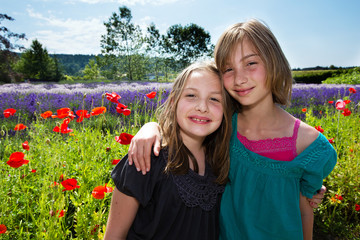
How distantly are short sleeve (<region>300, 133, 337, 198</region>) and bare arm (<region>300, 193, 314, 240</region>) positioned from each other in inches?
4.3

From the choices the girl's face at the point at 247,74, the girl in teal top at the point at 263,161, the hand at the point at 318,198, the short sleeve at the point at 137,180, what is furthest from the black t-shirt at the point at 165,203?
the hand at the point at 318,198

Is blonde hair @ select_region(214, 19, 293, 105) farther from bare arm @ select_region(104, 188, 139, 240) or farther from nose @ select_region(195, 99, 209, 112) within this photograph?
bare arm @ select_region(104, 188, 139, 240)

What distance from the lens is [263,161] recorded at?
1.56 meters

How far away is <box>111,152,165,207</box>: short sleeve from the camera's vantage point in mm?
1231

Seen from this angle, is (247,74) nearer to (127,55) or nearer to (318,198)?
(318,198)

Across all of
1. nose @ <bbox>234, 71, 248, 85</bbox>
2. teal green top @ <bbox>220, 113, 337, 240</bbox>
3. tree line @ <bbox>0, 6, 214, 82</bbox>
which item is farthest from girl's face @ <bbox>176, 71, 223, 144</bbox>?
tree line @ <bbox>0, 6, 214, 82</bbox>

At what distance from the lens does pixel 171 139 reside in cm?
146

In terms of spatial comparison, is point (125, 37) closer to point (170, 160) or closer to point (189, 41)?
point (189, 41)

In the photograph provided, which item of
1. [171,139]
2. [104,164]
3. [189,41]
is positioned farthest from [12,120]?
[189,41]

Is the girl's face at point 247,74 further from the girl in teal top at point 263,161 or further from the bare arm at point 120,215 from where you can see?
the bare arm at point 120,215

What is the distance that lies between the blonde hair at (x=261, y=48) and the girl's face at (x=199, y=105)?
0.21m

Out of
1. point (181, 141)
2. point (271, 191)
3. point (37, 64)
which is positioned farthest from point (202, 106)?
point (37, 64)

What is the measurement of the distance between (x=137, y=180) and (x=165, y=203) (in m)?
0.22

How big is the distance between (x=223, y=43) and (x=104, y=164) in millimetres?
1628
